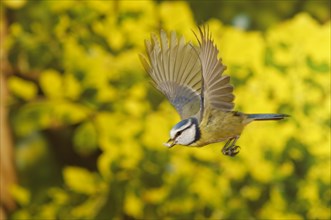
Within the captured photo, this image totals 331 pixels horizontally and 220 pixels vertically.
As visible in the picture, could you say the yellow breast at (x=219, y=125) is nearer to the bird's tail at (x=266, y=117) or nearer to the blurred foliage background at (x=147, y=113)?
the bird's tail at (x=266, y=117)

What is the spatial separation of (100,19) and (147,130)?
342 millimetres

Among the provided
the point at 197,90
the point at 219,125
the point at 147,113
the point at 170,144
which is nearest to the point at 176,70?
the point at 197,90

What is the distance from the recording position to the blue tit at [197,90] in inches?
38.7

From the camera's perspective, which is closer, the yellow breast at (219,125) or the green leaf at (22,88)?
the yellow breast at (219,125)

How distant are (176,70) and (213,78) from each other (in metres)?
0.16

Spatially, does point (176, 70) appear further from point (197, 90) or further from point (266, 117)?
point (266, 117)

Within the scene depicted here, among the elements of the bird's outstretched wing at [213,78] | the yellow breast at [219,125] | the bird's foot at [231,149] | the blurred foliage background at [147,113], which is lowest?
the blurred foliage background at [147,113]

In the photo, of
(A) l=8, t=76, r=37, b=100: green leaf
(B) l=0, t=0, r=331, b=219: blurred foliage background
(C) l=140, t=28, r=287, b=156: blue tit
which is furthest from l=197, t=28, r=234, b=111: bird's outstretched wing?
(A) l=8, t=76, r=37, b=100: green leaf

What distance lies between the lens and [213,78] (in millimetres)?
1013

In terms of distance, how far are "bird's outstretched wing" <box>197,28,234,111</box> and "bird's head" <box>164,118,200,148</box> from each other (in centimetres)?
5

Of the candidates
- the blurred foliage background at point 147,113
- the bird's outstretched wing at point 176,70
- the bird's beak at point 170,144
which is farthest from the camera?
the blurred foliage background at point 147,113

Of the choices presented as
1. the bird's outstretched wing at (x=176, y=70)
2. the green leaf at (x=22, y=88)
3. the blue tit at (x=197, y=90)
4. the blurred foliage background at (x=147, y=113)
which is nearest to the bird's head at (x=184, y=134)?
the blue tit at (x=197, y=90)

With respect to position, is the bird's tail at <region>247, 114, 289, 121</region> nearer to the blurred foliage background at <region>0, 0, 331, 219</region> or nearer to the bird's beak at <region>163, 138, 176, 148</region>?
the bird's beak at <region>163, 138, 176, 148</region>

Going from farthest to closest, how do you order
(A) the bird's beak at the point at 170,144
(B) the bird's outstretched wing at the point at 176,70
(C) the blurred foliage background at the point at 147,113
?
(C) the blurred foliage background at the point at 147,113
(B) the bird's outstretched wing at the point at 176,70
(A) the bird's beak at the point at 170,144
